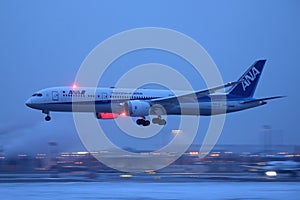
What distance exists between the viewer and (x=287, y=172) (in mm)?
49125

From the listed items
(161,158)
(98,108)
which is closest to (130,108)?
(98,108)

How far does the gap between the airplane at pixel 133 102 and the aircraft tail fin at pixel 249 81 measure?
2510mm

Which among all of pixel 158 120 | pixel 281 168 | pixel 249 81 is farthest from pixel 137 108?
pixel 249 81

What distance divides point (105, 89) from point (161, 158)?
10.6 meters

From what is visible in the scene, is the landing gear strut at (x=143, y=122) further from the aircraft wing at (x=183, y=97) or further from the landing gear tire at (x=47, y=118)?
the landing gear tire at (x=47, y=118)

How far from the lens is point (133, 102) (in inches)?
2343

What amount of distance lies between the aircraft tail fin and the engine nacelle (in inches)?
571

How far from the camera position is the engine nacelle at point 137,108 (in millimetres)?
59062

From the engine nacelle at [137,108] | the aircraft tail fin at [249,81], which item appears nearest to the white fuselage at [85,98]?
the engine nacelle at [137,108]

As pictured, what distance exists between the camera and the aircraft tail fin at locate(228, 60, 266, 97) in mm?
71713

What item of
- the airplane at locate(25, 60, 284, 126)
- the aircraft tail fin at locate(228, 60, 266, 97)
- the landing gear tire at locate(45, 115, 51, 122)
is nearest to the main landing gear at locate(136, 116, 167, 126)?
the airplane at locate(25, 60, 284, 126)

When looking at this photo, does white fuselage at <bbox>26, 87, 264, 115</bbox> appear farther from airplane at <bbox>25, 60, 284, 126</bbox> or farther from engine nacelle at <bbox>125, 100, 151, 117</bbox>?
engine nacelle at <bbox>125, 100, 151, 117</bbox>

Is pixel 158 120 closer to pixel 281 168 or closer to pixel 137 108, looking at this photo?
pixel 137 108

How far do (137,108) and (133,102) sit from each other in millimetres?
733
